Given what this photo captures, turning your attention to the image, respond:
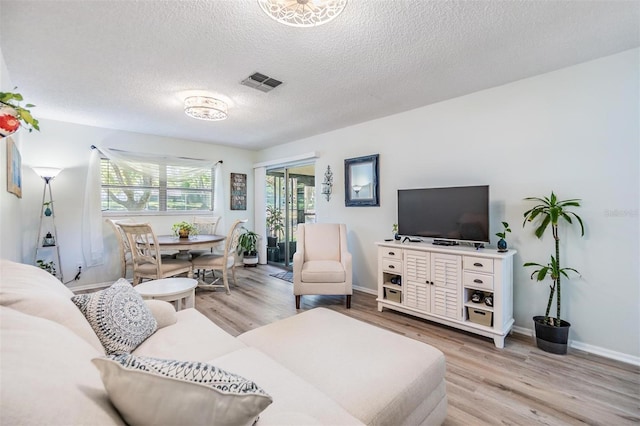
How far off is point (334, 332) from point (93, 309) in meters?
1.22

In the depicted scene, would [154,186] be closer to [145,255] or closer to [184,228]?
[184,228]

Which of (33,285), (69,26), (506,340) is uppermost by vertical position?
(69,26)

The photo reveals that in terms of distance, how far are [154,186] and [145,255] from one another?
1.70 m

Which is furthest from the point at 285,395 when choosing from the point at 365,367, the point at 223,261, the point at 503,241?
the point at 223,261

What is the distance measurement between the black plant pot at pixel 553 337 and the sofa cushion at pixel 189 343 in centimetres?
246

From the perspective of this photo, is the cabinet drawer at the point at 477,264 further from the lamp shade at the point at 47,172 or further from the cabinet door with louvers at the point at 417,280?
the lamp shade at the point at 47,172

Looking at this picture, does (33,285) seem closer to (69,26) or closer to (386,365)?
(386,365)

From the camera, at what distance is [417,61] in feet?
7.50

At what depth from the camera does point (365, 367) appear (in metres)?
1.26

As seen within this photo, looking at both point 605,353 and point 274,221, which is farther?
point 274,221

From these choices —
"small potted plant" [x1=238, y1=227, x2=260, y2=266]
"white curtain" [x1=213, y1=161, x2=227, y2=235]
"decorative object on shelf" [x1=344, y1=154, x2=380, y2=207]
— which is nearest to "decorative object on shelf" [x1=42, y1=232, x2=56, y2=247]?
"white curtain" [x1=213, y1=161, x2=227, y2=235]

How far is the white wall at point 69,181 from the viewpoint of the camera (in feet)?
11.7

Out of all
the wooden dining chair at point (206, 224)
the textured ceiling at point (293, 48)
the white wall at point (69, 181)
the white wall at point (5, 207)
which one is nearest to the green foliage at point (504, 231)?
the textured ceiling at point (293, 48)

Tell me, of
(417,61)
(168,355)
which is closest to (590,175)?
(417,61)
